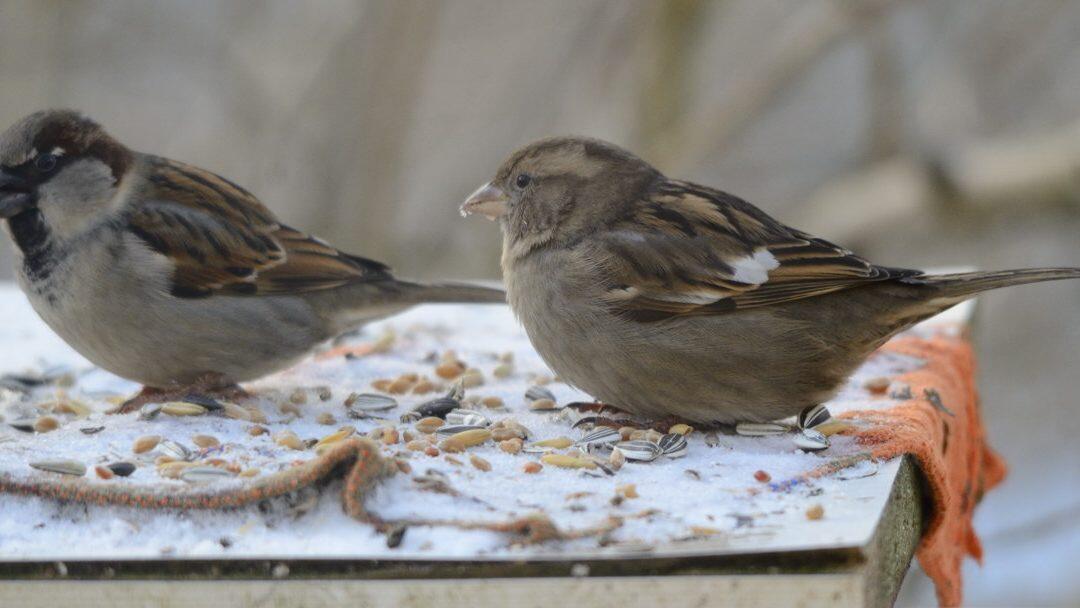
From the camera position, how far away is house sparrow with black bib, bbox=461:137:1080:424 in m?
2.72

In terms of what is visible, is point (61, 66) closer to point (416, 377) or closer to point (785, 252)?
point (416, 377)

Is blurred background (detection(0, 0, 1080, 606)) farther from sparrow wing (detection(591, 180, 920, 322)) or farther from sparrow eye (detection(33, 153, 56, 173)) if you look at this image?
sparrow eye (detection(33, 153, 56, 173))

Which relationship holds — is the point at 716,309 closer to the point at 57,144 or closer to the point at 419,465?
the point at 419,465

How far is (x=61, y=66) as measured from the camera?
688cm

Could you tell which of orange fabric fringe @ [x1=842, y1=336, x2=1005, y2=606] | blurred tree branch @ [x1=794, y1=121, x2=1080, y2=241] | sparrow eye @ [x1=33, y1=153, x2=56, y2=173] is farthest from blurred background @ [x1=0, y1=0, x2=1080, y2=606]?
sparrow eye @ [x1=33, y1=153, x2=56, y2=173]

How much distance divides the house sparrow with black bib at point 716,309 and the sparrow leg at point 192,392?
0.71 m

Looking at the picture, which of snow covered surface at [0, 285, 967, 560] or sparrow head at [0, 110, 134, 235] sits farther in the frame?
sparrow head at [0, 110, 134, 235]

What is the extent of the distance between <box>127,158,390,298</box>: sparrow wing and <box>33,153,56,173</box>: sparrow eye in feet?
0.68

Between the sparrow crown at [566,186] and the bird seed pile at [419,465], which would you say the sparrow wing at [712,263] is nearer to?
the sparrow crown at [566,186]

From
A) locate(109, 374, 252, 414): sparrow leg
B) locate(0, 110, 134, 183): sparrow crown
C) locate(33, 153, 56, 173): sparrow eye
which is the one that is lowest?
locate(109, 374, 252, 414): sparrow leg

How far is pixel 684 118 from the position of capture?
253 inches

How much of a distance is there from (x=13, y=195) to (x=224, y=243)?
0.48m

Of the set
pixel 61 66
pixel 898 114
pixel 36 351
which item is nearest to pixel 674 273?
pixel 36 351

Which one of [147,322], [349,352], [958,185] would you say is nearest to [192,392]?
[147,322]
